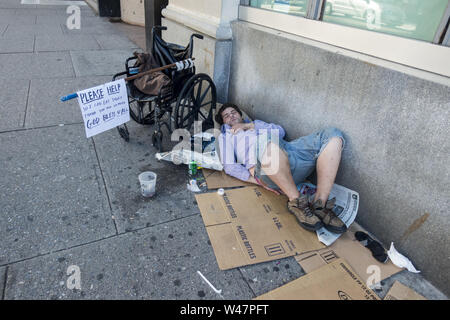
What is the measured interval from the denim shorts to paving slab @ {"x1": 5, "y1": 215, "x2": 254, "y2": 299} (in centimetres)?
83

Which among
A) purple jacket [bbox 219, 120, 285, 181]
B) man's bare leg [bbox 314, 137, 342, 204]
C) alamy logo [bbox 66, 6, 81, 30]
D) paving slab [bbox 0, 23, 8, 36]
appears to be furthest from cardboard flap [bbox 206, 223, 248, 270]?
alamy logo [bbox 66, 6, 81, 30]

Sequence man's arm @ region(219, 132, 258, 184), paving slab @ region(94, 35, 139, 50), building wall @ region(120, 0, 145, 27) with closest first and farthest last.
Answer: man's arm @ region(219, 132, 258, 184) < paving slab @ region(94, 35, 139, 50) < building wall @ region(120, 0, 145, 27)

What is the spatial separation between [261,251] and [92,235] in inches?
47.9

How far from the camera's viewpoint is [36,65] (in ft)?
17.3

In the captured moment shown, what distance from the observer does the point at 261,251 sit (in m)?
2.10

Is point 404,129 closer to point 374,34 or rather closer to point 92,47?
point 374,34

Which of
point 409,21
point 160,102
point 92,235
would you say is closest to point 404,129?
point 409,21

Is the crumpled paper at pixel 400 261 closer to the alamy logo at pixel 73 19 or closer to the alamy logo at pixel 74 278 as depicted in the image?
the alamy logo at pixel 74 278

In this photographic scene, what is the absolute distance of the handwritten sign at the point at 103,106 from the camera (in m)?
2.36

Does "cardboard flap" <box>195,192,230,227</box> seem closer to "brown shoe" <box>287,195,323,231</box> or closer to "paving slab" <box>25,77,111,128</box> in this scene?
"brown shoe" <box>287,195,323,231</box>

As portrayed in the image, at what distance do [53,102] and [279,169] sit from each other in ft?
10.8

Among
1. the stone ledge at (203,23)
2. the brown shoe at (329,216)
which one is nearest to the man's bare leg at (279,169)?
the brown shoe at (329,216)

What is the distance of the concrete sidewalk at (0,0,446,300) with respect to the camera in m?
1.83

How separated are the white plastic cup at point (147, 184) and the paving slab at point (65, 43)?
537 centimetres
